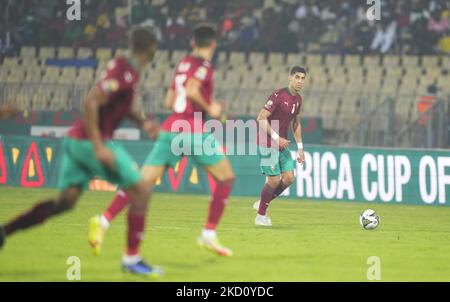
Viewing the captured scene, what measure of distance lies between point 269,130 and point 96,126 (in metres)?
7.76

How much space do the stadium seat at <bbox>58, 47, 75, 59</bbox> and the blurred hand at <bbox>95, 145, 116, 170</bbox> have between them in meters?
23.3

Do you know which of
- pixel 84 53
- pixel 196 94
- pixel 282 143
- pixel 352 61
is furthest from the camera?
pixel 84 53

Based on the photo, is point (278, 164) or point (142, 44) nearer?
point (142, 44)

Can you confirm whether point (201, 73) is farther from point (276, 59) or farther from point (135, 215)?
point (276, 59)

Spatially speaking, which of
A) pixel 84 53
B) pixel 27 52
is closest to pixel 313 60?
pixel 84 53

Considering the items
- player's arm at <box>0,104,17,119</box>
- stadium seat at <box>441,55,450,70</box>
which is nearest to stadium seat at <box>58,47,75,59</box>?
stadium seat at <box>441,55,450,70</box>

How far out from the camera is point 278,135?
59.5ft

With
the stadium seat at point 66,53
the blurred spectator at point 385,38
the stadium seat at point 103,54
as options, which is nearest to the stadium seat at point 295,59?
the blurred spectator at point 385,38

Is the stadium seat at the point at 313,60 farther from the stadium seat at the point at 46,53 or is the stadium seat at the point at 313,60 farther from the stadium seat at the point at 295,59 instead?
the stadium seat at the point at 46,53

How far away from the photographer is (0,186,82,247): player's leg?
1132 centimetres

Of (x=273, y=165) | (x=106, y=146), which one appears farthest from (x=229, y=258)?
(x=273, y=165)
